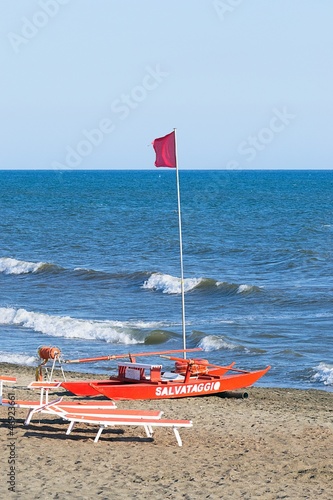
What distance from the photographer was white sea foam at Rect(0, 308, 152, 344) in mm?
23922

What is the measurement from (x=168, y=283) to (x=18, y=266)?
8.66 meters

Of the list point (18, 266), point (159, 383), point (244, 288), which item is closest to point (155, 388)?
point (159, 383)

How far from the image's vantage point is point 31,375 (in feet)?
62.0

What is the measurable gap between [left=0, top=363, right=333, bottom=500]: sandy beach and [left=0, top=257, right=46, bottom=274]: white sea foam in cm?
2337

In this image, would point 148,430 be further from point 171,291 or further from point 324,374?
point 171,291

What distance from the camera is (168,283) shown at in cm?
3366

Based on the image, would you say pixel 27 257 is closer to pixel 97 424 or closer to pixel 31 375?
pixel 31 375

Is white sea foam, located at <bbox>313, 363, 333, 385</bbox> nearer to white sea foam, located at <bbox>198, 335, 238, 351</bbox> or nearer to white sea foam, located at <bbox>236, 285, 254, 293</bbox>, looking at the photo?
white sea foam, located at <bbox>198, 335, 238, 351</bbox>

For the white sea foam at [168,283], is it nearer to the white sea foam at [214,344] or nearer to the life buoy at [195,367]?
the white sea foam at [214,344]

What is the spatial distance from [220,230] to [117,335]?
32828 mm
